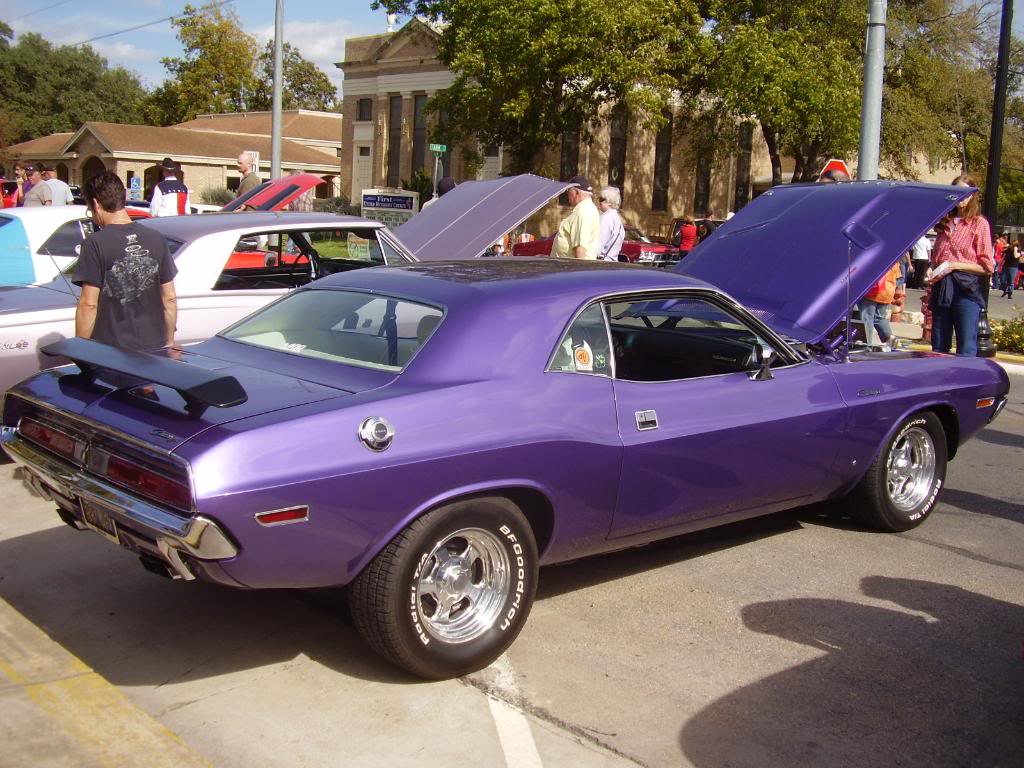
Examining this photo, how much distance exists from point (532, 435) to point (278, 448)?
101cm

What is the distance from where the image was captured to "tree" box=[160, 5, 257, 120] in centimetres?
7319

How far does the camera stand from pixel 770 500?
530 centimetres

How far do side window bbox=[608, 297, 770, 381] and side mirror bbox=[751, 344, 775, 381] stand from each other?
10cm

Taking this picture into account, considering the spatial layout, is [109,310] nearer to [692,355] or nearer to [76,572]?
[76,572]

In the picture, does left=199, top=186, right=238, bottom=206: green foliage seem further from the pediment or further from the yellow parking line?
the yellow parking line

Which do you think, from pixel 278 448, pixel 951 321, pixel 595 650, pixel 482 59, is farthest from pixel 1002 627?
pixel 482 59

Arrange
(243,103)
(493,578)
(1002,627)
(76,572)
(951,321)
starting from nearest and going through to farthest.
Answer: (493,578) < (1002,627) < (76,572) < (951,321) < (243,103)

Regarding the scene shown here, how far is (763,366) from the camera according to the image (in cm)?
517

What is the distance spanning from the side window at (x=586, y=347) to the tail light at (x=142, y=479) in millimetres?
1567

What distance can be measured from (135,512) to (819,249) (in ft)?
14.8

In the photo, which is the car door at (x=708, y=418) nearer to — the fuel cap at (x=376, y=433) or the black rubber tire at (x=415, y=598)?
the black rubber tire at (x=415, y=598)

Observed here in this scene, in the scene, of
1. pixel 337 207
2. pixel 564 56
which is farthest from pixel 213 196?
pixel 564 56

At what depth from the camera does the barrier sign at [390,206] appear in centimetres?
1909

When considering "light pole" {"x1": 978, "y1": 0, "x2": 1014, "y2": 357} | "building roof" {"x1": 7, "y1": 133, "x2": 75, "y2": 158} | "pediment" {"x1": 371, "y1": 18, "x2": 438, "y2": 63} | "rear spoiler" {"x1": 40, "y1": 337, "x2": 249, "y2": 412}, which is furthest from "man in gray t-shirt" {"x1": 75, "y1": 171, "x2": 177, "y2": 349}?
"building roof" {"x1": 7, "y1": 133, "x2": 75, "y2": 158}
